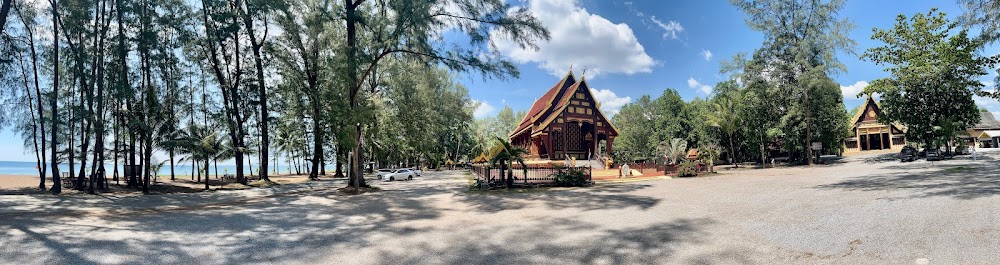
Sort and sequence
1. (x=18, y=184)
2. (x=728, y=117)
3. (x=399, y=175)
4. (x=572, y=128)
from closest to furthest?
(x=18, y=184)
(x=399, y=175)
(x=728, y=117)
(x=572, y=128)

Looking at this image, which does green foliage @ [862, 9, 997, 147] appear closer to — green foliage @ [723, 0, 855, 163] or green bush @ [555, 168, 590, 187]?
green foliage @ [723, 0, 855, 163]

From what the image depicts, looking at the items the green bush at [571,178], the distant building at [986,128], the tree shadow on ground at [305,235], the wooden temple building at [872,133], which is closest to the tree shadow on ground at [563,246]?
the tree shadow on ground at [305,235]

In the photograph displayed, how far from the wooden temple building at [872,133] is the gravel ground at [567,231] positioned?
4205 centimetres

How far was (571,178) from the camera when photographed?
18.4 m

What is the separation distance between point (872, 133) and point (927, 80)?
23.0 meters

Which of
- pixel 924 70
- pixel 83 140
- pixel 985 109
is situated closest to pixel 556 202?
pixel 83 140

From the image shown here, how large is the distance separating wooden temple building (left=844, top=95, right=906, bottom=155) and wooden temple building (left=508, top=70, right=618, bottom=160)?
27.6 meters

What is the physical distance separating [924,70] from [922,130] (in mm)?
4159

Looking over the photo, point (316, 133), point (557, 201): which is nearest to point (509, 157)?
point (557, 201)

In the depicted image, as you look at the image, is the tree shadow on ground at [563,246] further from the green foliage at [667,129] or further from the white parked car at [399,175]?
the green foliage at [667,129]

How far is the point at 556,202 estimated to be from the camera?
500 inches

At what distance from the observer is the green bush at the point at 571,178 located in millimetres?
18266

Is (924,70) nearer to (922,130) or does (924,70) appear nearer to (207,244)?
(922,130)

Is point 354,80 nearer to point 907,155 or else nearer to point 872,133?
point 907,155
